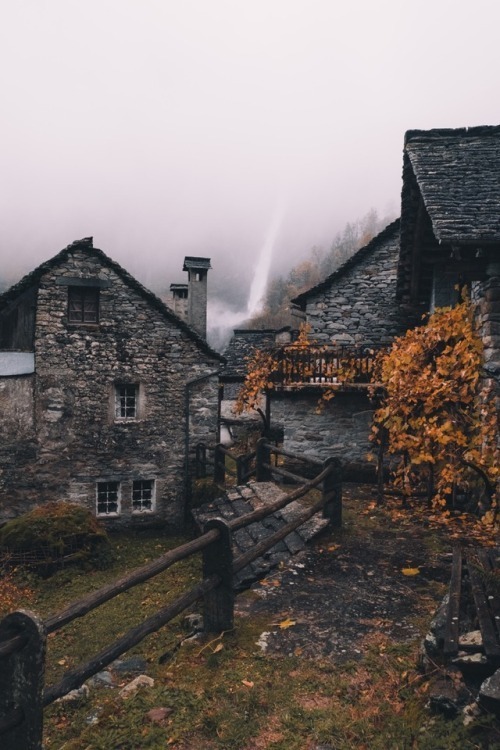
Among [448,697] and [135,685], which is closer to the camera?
[448,697]

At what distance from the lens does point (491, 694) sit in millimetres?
2711

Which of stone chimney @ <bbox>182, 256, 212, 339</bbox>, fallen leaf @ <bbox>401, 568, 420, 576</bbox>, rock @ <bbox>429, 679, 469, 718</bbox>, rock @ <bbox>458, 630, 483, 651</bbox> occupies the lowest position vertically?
fallen leaf @ <bbox>401, 568, 420, 576</bbox>

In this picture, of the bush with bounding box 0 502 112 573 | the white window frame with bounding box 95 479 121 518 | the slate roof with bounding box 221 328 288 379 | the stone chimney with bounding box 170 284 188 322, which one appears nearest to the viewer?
the bush with bounding box 0 502 112 573

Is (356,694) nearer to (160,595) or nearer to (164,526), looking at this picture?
(160,595)

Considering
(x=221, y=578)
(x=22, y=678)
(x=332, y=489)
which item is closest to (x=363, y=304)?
(x=332, y=489)

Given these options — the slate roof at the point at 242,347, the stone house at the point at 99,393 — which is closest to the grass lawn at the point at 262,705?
the stone house at the point at 99,393

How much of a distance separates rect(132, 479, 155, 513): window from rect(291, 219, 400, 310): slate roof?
761cm

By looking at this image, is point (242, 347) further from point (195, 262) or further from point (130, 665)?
point (130, 665)

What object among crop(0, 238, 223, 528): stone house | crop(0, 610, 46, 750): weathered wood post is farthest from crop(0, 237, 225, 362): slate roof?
crop(0, 610, 46, 750): weathered wood post

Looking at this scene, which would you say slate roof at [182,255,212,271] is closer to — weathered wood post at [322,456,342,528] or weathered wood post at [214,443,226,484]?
weathered wood post at [214,443,226,484]

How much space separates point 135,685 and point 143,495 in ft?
41.2

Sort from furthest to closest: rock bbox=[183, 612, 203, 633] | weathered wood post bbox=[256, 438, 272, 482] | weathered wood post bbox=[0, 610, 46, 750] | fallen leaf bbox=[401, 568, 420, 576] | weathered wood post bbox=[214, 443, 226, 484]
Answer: weathered wood post bbox=[214, 443, 226, 484], weathered wood post bbox=[256, 438, 272, 482], fallen leaf bbox=[401, 568, 420, 576], rock bbox=[183, 612, 203, 633], weathered wood post bbox=[0, 610, 46, 750]

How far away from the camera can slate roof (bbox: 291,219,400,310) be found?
15734 mm

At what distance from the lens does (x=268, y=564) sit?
6.26 m
